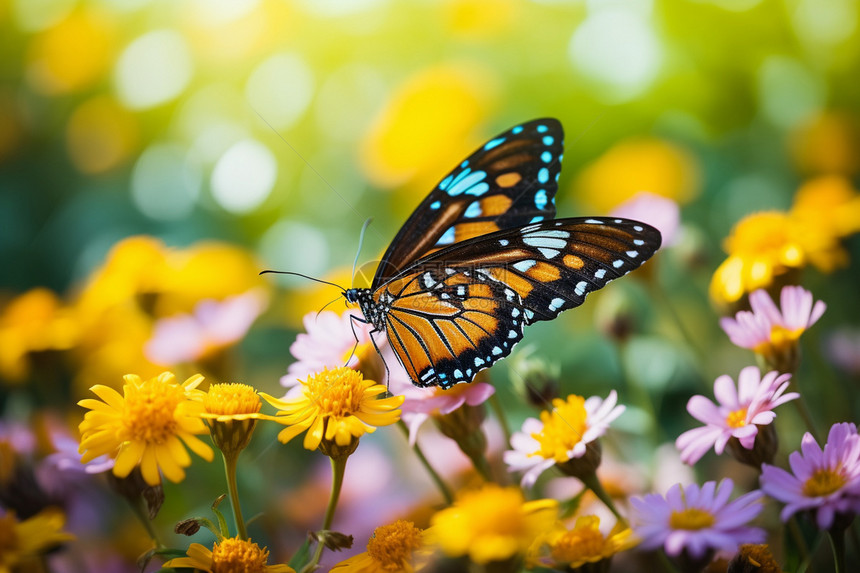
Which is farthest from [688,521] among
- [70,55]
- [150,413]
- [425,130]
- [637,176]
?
[70,55]

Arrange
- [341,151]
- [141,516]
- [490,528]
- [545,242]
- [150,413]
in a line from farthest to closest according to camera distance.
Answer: [341,151] → [545,242] → [141,516] → [150,413] → [490,528]

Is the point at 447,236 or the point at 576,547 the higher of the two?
the point at 447,236

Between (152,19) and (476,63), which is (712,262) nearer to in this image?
(476,63)

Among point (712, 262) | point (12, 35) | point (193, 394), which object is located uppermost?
point (12, 35)

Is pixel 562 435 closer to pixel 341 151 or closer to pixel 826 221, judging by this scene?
pixel 826 221

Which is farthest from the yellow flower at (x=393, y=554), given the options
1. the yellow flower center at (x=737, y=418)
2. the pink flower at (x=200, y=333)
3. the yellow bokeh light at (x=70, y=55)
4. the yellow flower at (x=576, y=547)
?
the yellow bokeh light at (x=70, y=55)

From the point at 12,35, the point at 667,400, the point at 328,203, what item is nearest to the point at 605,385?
the point at 667,400

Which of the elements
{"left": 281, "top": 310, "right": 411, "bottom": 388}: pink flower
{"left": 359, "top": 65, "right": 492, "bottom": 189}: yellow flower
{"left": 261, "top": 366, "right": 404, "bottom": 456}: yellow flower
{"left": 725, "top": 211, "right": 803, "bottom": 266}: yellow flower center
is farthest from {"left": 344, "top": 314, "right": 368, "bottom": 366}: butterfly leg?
{"left": 359, "top": 65, "right": 492, "bottom": 189}: yellow flower

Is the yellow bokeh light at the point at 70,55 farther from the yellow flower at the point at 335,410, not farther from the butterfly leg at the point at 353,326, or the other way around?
the yellow flower at the point at 335,410
